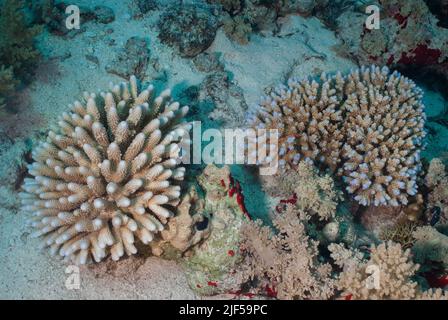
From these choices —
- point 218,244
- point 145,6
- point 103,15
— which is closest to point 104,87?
point 103,15

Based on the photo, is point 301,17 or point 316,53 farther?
point 301,17

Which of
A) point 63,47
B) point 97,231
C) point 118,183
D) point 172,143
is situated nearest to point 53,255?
point 97,231

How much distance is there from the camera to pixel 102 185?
3645 millimetres

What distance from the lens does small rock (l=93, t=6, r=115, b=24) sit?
6805 mm

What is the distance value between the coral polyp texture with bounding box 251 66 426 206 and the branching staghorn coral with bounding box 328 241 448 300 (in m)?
1.33

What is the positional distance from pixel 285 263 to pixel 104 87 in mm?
3958

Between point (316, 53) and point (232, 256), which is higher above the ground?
point (316, 53)

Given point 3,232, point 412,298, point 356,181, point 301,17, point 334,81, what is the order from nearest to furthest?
1. point 412,298
2. point 3,232
3. point 356,181
4. point 334,81
5. point 301,17

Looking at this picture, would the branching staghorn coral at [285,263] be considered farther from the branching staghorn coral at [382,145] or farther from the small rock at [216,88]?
the small rock at [216,88]

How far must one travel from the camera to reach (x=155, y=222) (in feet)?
12.1

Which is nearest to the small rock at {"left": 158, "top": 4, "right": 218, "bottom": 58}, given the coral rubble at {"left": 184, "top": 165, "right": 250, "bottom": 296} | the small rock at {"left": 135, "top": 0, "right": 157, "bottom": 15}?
the small rock at {"left": 135, "top": 0, "right": 157, "bottom": 15}

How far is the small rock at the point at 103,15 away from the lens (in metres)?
6.80

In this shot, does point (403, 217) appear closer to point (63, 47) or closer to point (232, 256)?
point (232, 256)

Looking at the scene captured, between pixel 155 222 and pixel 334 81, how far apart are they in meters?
3.69
